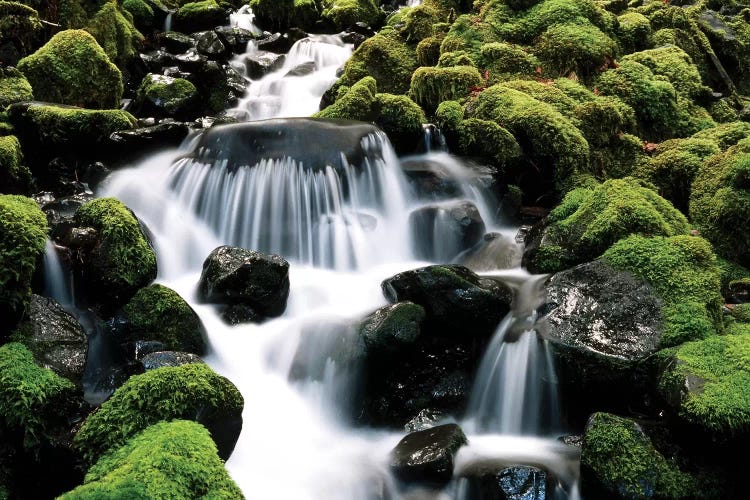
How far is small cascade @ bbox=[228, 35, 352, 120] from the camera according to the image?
1238 cm

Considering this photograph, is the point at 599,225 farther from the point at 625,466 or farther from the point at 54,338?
the point at 54,338

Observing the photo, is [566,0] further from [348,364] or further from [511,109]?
[348,364]

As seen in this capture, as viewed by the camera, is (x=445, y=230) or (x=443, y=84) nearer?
(x=445, y=230)

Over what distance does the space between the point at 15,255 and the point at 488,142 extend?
6.61m

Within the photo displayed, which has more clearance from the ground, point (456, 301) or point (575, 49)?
point (575, 49)

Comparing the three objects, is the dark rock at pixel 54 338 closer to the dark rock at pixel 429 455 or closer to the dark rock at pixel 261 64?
the dark rock at pixel 429 455

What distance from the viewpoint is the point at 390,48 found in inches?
468

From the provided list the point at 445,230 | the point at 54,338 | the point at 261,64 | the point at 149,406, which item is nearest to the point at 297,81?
the point at 261,64

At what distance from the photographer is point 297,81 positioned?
13562 millimetres

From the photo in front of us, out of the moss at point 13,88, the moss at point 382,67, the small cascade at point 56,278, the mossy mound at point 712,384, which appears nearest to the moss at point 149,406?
the small cascade at point 56,278

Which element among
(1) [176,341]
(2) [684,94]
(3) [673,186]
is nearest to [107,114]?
(1) [176,341]

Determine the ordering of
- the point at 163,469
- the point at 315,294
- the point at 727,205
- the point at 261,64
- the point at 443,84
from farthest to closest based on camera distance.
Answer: the point at 261,64 < the point at 443,84 < the point at 727,205 < the point at 315,294 < the point at 163,469

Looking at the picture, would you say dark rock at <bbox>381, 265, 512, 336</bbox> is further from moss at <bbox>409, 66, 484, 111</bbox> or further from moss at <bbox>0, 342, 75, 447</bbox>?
moss at <bbox>409, 66, 484, 111</bbox>

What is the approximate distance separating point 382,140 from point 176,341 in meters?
4.65
